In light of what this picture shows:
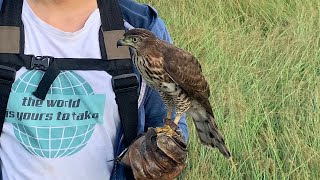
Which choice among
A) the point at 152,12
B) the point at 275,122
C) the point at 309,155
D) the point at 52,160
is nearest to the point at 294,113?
the point at 275,122

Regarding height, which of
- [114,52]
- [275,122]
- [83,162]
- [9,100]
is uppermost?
[114,52]

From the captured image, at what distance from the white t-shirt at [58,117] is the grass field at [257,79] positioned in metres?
1.15

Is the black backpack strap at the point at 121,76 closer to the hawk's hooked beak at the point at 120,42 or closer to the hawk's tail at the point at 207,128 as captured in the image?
the hawk's hooked beak at the point at 120,42


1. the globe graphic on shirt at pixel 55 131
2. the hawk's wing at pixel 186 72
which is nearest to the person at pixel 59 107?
the globe graphic on shirt at pixel 55 131

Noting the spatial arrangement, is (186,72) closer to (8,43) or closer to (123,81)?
Result: (123,81)

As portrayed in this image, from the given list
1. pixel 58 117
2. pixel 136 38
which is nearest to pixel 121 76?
pixel 136 38

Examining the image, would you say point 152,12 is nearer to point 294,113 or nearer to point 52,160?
point 52,160

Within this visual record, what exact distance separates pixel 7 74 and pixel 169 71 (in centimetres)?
52

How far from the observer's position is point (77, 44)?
6.81ft

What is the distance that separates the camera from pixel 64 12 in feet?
7.04

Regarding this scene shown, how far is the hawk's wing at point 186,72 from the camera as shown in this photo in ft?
6.93

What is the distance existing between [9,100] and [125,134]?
0.39m

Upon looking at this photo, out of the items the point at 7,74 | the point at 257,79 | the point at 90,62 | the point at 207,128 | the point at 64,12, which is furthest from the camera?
the point at 257,79

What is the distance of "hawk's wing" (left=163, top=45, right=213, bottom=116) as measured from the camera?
211 centimetres
